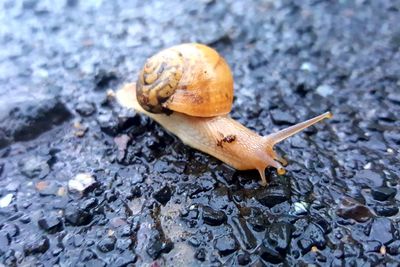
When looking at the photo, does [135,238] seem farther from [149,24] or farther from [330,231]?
[149,24]

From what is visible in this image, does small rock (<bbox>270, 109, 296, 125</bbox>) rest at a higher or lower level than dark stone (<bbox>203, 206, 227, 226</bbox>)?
higher

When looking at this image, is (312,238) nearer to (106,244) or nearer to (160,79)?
(106,244)

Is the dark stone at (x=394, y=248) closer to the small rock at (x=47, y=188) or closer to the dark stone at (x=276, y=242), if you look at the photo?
the dark stone at (x=276, y=242)

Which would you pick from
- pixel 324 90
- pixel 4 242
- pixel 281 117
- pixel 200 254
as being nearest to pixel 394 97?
pixel 324 90

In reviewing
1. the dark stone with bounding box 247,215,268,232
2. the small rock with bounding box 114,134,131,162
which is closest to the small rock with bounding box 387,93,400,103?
the dark stone with bounding box 247,215,268,232

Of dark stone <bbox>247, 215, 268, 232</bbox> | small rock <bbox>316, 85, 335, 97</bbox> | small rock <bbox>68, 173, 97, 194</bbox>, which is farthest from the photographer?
small rock <bbox>316, 85, 335, 97</bbox>

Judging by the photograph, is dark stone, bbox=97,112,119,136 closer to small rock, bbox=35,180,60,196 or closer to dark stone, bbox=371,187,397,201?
small rock, bbox=35,180,60,196

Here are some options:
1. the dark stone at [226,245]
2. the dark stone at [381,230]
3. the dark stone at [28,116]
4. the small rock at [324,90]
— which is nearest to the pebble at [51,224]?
the dark stone at [28,116]
